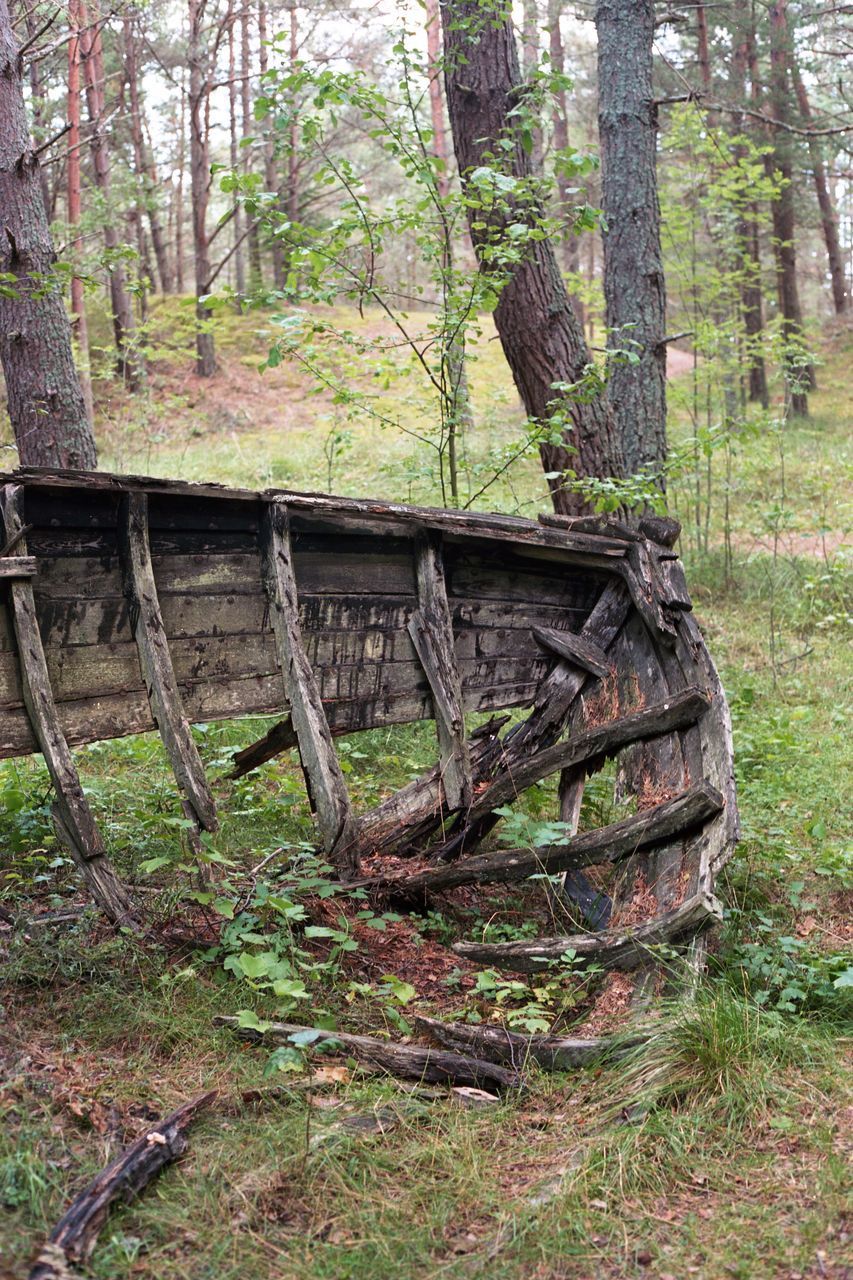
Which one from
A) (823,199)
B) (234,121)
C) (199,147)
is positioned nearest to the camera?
(199,147)

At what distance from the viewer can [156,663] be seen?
14.0ft

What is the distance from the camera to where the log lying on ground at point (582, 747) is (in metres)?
4.99

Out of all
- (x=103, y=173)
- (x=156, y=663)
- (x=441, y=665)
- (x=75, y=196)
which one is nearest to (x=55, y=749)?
(x=156, y=663)

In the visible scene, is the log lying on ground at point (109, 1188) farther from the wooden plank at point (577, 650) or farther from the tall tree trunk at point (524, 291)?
the tall tree trunk at point (524, 291)

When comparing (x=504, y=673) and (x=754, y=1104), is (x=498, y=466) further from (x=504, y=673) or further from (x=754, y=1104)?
(x=754, y=1104)

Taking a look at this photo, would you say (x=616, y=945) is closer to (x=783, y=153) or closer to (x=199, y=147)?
(x=199, y=147)

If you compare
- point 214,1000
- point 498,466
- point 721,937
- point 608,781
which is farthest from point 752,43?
point 214,1000

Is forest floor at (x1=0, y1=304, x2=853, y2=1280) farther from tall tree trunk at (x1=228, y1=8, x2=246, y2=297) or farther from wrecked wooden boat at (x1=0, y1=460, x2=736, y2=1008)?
tall tree trunk at (x1=228, y1=8, x2=246, y2=297)

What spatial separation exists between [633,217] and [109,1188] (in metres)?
9.00

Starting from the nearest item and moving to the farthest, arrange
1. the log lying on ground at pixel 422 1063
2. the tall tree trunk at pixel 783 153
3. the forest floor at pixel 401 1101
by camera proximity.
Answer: the forest floor at pixel 401 1101, the log lying on ground at pixel 422 1063, the tall tree trunk at pixel 783 153

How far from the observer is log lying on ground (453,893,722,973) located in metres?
3.69

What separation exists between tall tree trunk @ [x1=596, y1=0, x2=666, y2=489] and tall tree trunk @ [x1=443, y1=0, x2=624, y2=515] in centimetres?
164

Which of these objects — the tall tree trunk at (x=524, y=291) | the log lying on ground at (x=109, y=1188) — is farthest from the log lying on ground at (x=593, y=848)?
the tall tree trunk at (x=524, y=291)

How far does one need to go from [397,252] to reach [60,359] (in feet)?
87.3
